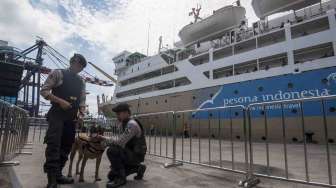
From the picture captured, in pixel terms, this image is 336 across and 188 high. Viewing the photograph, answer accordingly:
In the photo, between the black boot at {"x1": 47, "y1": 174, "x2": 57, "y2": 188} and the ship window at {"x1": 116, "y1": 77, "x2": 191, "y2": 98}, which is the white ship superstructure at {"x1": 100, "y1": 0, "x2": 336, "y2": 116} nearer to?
the ship window at {"x1": 116, "y1": 77, "x2": 191, "y2": 98}

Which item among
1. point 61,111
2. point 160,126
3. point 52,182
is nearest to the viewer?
point 52,182

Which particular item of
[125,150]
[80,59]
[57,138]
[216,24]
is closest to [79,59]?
[80,59]

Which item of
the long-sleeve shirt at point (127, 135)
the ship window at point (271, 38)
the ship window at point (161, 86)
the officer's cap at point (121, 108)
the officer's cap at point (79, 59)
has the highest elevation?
the ship window at point (271, 38)

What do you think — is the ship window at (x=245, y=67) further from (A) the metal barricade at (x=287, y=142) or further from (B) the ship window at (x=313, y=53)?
(A) the metal barricade at (x=287, y=142)

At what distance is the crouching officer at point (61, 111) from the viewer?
105 inches

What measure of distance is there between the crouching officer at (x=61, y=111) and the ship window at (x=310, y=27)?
13.4 meters

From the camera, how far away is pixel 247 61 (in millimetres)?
14859

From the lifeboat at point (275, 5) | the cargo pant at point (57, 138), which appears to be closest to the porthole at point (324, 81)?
the lifeboat at point (275, 5)

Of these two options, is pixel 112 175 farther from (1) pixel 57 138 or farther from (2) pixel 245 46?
(2) pixel 245 46

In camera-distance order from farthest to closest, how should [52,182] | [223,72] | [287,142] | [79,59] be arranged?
[223,72] → [287,142] → [79,59] → [52,182]

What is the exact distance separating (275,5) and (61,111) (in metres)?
15.6

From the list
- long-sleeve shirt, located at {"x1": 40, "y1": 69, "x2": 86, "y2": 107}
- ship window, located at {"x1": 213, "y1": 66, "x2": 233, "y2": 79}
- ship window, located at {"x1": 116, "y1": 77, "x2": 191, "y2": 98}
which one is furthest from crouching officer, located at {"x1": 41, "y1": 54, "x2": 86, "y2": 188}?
ship window, located at {"x1": 116, "y1": 77, "x2": 191, "y2": 98}

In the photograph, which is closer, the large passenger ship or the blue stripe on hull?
the blue stripe on hull

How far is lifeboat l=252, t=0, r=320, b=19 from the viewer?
14070 millimetres
